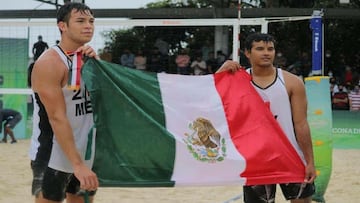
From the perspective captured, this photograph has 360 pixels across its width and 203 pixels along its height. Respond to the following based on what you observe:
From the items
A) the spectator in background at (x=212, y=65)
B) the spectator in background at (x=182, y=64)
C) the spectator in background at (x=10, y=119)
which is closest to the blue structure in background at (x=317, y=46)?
the spectator in background at (x=212, y=65)

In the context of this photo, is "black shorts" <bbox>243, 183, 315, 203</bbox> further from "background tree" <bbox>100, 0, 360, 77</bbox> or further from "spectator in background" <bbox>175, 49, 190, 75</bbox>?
"background tree" <bbox>100, 0, 360, 77</bbox>

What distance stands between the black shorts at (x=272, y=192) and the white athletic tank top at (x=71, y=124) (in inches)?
42.2

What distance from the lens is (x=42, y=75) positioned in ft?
9.08

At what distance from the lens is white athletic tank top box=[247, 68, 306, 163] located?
331cm

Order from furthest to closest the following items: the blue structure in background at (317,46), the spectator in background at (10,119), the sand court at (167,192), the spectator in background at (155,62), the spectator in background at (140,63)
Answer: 1. the spectator in background at (140,63)
2. the spectator in background at (155,62)
3. the spectator in background at (10,119)
4. the blue structure in background at (317,46)
5. the sand court at (167,192)

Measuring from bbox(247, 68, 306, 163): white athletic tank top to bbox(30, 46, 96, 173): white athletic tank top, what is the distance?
1.07 m

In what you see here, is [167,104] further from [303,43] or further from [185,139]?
[303,43]

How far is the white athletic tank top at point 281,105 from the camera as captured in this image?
331 centimetres

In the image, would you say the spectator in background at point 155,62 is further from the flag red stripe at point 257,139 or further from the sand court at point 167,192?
the flag red stripe at point 257,139

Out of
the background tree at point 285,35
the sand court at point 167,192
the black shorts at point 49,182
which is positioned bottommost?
the sand court at point 167,192

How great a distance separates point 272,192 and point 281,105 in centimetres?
56

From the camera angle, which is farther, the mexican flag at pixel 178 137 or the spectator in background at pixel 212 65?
the spectator in background at pixel 212 65

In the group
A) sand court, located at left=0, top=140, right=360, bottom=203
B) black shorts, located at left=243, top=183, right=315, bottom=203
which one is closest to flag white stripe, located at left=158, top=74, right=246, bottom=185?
black shorts, located at left=243, top=183, right=315, bottom=203

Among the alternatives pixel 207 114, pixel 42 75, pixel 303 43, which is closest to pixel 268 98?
pixel 207 114
